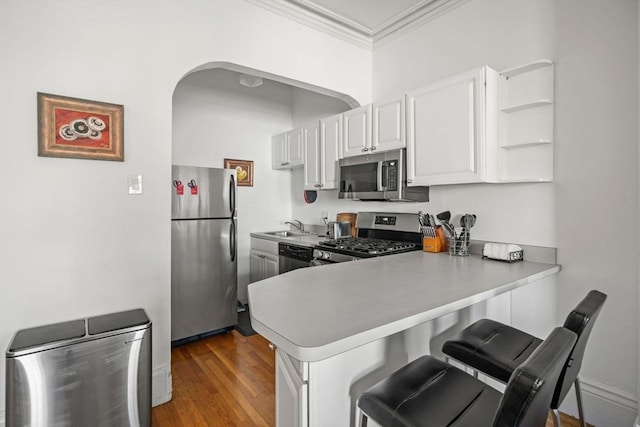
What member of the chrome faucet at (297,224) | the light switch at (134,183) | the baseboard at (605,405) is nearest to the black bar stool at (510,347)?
the baseboard at (605,405)

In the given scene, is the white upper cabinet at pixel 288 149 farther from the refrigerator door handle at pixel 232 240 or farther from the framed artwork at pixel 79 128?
the framed artwork at pixel 79 128

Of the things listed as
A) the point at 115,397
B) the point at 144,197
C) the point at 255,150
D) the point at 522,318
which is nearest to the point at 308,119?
the point at 255,150

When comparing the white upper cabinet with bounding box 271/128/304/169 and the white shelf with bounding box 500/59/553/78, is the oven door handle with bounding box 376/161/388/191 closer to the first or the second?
the white shelf with bounding box 500/59/553/78

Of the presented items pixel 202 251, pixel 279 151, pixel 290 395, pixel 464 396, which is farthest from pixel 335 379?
pixel 279 151

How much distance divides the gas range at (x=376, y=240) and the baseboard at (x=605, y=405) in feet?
4.42

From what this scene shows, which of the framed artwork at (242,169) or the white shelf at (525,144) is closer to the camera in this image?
the white shelf at (525,144)

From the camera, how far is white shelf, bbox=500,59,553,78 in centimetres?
201

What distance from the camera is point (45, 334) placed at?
1663mm

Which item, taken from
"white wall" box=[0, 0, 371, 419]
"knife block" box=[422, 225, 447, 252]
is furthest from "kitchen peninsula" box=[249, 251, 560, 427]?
"white wall" box=[0, 0, 371, 419]

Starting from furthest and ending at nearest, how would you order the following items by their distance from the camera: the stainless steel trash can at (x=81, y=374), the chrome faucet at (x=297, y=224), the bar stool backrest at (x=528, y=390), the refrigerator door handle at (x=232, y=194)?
the chrome faucet at (x=297, y=224) → the refrigerator door handle at (x=232, y=194) → the stainless steel trash can at (x=81, y=374) → the bar stool backrest at (x=528, y=390)

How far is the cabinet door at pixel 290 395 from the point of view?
101cm

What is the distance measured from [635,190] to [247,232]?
3513 mm

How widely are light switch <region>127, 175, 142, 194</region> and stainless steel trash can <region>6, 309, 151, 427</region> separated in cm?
78

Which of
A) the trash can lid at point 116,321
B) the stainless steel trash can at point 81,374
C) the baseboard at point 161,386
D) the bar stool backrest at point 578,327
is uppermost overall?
the bar stool backrest at point 578,327
